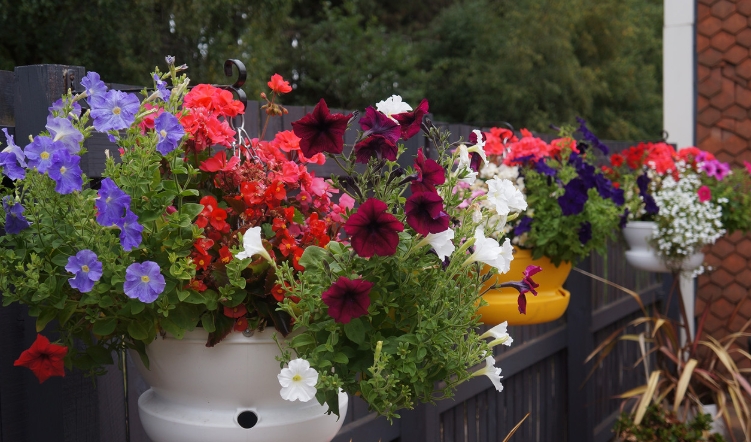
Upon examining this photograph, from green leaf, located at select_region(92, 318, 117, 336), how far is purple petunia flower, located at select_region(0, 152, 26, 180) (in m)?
0.21

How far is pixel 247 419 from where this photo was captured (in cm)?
99

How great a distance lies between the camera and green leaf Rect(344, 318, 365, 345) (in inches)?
35.7

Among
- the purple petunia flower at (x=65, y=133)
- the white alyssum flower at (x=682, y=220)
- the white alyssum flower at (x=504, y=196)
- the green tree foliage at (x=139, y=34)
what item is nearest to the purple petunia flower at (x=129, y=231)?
the purple petunia flower at (x=65, y=133)

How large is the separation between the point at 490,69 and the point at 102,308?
12140 mm

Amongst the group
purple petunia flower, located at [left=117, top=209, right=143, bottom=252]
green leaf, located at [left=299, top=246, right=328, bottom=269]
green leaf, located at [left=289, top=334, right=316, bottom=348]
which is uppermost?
purple petunia flower, located at [left=117, top=209, right=143, bottom=252]

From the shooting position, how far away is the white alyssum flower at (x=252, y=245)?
0.89 m

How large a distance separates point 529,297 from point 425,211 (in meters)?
1.01

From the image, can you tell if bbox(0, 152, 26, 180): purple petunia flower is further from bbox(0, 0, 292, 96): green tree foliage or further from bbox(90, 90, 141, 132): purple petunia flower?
bbox(0, 0, 292, 96): green tree foliage

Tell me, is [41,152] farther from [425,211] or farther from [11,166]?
[425,211]

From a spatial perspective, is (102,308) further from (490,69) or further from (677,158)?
(490,69)

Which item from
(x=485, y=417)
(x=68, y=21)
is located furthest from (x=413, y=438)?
(x=68, y=21)

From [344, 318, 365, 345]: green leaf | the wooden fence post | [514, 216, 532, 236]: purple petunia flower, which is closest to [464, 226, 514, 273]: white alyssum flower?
[344, 318, 365, 345]: green leaf

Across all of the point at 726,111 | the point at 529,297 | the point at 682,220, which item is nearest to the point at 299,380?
the point at 529,297

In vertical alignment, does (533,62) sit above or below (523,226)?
above
